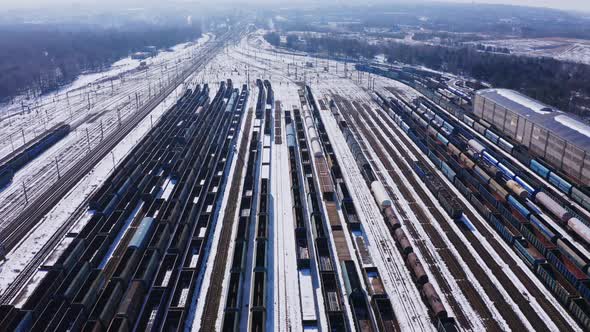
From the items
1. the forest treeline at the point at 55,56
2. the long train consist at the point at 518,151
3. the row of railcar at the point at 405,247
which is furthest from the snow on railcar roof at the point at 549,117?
the forest treeline at the point at 55,56

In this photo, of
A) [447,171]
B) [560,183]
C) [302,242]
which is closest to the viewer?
[302,242]

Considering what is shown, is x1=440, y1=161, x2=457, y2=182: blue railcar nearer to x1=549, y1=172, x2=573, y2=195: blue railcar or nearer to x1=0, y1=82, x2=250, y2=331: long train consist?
x1=549, y1=172, x2=573, y2=195: blue railcar

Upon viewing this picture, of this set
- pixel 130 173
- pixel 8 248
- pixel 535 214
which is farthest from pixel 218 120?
pixel 535 214

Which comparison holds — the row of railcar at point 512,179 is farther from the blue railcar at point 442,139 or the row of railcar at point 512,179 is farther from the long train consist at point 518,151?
the long train consist at point 518,151

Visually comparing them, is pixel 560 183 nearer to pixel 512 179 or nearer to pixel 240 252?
pixel 512 179

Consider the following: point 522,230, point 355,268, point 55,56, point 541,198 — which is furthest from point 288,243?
point 55,56

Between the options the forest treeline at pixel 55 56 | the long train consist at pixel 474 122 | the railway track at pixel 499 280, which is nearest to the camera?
the railway track at pixel 499 280
